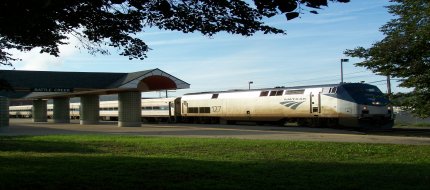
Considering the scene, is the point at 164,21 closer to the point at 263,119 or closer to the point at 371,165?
the point at 371,165

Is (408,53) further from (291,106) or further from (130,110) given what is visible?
(130,110)

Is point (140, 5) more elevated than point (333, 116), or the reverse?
point (140, 5)

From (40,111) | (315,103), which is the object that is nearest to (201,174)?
(315,103)

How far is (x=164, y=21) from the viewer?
9188 mm

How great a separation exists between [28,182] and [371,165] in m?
7.12

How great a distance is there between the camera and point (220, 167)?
10.8m

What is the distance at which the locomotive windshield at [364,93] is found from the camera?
3053 centimetres

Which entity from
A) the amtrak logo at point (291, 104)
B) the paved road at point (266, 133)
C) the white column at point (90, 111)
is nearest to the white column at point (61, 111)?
the white column at point (90, 111)

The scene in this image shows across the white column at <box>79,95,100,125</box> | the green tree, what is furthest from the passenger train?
the white column at <box>79,95,100,125</box>

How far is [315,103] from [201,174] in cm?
2419

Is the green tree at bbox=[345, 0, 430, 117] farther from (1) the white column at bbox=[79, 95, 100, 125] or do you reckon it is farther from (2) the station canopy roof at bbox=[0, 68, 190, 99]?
(1) the white column at bbox=[79, 95, 100, 125]

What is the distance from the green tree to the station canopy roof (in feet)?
64.9

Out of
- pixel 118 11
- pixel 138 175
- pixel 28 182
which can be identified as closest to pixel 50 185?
pixel 28 182

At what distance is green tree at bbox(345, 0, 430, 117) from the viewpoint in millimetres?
15859
